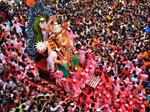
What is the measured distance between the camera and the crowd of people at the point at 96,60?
14.2m

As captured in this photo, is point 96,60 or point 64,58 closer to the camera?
point 64,58

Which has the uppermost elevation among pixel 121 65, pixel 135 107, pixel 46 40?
pixel 46 40

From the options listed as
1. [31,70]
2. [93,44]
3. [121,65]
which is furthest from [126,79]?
[31,70]

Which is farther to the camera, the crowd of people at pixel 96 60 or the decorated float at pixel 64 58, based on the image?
the decorated float at pixel 64 58

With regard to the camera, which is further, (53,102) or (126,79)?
(126,79)

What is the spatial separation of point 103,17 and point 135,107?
4.48 m

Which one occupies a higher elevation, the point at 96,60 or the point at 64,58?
the point at 64,58

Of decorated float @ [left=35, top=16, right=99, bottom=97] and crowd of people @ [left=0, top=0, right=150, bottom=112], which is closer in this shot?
crowd of people @ [left=0, top=0, right=150, bottom=112]

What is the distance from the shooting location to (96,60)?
665 inches

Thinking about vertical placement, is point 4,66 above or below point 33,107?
above

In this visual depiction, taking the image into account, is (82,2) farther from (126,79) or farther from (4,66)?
(4,66)

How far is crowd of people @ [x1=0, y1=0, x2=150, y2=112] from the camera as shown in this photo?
46.6 ft

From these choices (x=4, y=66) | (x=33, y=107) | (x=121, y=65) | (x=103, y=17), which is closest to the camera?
(x=33, y=107)

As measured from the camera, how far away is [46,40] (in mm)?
16391
